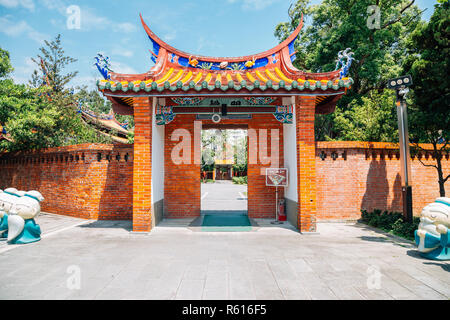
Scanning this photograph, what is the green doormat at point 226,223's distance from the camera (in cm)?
700

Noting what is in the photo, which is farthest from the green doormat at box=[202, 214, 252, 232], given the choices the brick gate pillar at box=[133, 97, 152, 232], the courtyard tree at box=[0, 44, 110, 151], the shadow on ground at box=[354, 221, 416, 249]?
the courtyard tree at box=[0, 44, 110, 151]

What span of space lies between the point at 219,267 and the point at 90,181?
5972 millimetres

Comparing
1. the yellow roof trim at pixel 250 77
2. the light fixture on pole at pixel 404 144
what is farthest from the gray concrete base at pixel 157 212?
the light fixture on pole at pixel 404 144

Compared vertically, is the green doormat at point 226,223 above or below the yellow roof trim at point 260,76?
below

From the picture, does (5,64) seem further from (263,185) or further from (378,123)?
(378,123)

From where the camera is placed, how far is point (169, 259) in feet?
14.9

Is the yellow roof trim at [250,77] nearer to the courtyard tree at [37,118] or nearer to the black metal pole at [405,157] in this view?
the black metal pole at [405,157]

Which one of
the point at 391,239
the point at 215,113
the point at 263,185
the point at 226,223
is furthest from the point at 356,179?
the point at 215,113

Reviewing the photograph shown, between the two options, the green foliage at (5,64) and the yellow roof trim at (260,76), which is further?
the green foliage at (5,64)

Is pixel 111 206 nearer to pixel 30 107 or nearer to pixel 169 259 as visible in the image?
pixel 169 259

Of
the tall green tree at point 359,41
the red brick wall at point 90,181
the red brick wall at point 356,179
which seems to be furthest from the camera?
the tall green tree at point 359,41

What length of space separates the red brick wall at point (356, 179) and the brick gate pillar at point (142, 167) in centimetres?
505

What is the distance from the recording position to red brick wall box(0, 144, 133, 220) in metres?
8.07
